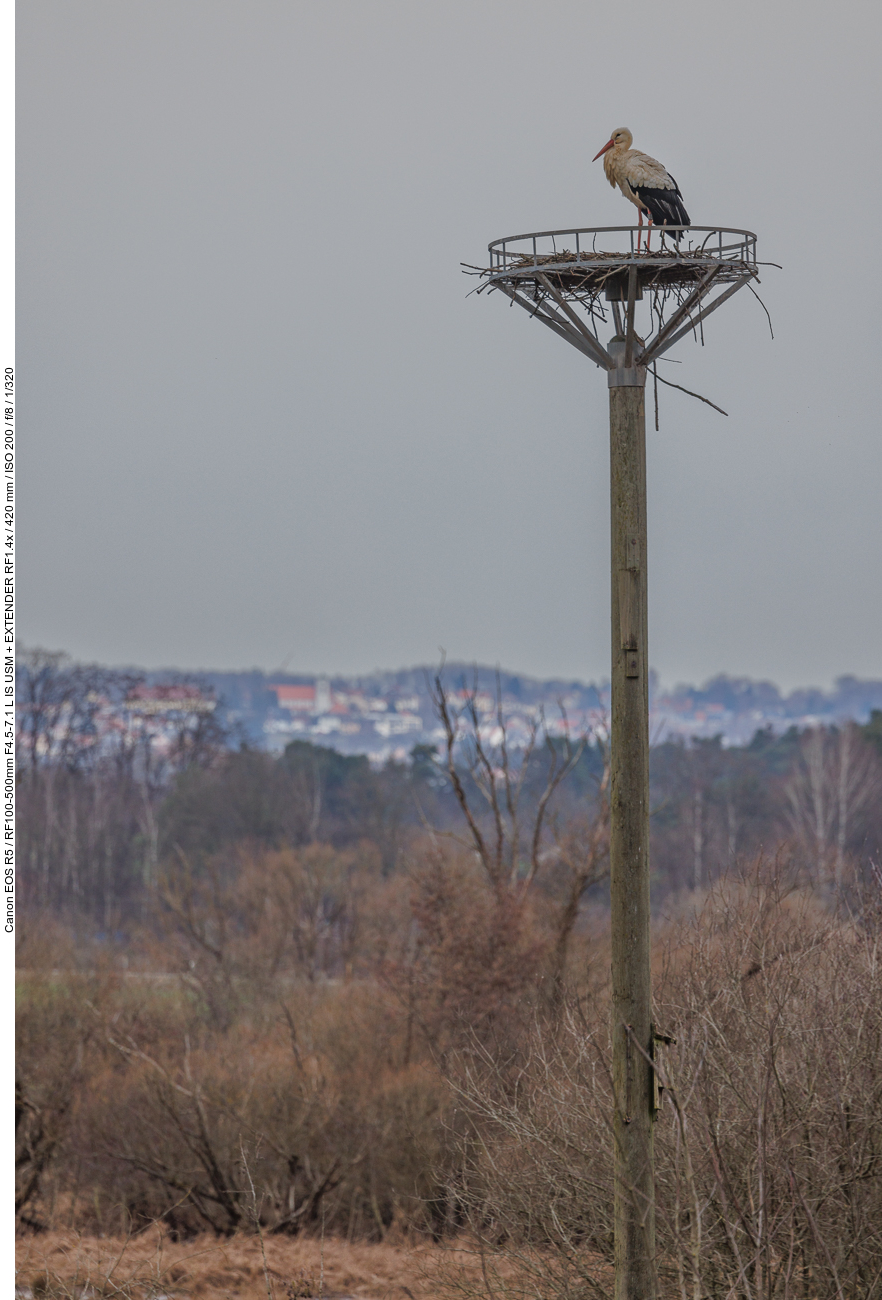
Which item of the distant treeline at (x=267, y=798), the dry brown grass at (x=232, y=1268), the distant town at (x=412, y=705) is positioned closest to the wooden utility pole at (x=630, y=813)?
the dry brown grass at (x=232, y=1268)

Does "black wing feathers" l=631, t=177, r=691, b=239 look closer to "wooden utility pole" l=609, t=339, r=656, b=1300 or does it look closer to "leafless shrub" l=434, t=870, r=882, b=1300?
"wooden utility pole" l=609, t=339, r=656, b=1300

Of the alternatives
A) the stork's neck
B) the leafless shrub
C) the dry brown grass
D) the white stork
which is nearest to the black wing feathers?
the white stork

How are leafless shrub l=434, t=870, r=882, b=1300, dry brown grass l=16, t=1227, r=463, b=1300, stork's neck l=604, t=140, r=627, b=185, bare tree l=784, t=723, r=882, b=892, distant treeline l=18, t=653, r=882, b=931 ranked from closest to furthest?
stork's neck l=604, t=140, r=627, b=185 → leafless shrub l=434, t=870, r=882, b=1300 → dry brown grass l=16, t=1227, r=463, b=1300 → bare tree l=784, t=723, r=882, b=892 → distant treeline l=18, t=653, r=882, b=931

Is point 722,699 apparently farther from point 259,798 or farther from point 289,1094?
point 289,1094

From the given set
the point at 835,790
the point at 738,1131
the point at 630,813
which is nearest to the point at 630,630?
the point at 630,813

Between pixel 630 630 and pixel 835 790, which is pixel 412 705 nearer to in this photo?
pixel 835 790

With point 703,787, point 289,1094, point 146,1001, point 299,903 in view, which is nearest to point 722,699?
point 703,787
